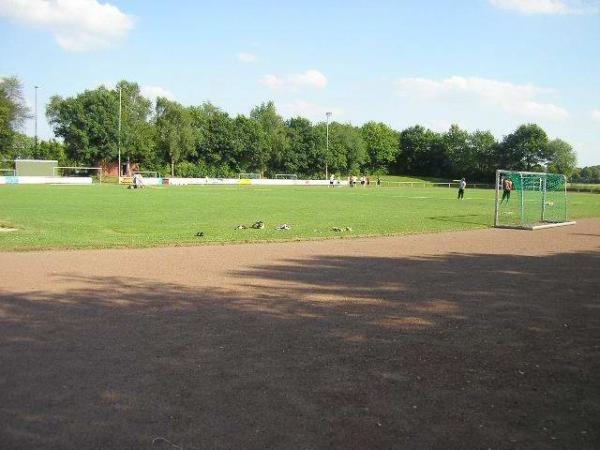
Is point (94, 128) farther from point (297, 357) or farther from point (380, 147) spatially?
point (297, 357)

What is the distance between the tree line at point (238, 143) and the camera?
87812 mm

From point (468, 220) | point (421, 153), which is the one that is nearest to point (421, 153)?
point (421, 153)

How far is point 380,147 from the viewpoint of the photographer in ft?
405

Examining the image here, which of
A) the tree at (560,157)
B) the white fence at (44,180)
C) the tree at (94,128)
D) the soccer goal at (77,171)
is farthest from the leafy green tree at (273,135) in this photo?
the tree at (560,157)

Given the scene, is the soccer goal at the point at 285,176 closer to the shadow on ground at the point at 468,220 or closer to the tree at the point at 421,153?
the tree at the point at 421,153

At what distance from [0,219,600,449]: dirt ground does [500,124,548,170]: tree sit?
107101mm

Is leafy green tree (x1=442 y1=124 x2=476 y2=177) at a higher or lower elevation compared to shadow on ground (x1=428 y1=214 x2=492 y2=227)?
higher

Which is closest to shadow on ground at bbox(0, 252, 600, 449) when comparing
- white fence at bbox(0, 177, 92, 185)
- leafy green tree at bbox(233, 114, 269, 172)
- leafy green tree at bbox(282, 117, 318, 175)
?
white fence at bbox(0, 177, 92, 185)

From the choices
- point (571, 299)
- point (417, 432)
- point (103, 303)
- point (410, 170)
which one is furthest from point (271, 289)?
point (410, 170)

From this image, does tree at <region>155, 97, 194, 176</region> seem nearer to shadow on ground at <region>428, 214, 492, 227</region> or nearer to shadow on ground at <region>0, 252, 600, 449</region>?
shadow on ground at <region>428, 214, 492, 227</region>

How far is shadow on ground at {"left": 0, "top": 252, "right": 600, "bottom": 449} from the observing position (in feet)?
14.1

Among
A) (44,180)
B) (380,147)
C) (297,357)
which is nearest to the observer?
(297,357)

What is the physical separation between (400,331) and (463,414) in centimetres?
243

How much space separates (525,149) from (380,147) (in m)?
29.8
